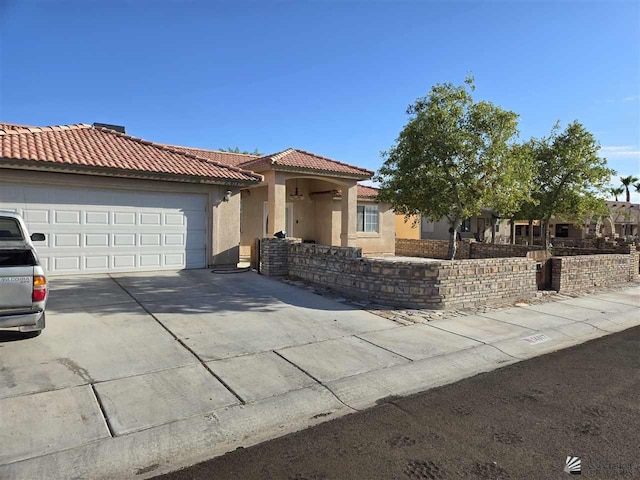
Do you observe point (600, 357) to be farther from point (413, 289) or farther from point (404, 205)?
point (404, 205)

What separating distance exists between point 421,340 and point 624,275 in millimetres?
11427

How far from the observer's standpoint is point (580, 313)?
9.61m

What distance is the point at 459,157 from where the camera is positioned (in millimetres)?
12070

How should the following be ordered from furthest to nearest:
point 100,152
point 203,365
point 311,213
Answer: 1. point 311,213
2. point 100,152
3. point 203,365

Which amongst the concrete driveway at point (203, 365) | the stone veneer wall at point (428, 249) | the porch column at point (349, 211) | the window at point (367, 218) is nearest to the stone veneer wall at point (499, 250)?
the stone veneer wall at point (428, 249)

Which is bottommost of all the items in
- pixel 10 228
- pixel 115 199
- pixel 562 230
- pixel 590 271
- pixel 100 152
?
pixel 590 271

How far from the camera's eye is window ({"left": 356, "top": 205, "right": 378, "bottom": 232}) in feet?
69.6

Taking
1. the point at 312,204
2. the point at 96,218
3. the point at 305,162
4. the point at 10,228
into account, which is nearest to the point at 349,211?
the point at 305,162

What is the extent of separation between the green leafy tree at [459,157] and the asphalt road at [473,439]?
7401mm

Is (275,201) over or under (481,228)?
over

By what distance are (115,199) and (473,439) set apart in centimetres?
1124

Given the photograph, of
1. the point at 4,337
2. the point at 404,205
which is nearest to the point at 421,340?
the point at 4,337

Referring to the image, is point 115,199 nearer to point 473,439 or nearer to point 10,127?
point 10,127

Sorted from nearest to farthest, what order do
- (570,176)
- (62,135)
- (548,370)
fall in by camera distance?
(548,370) → (62,135) → (570,176)
